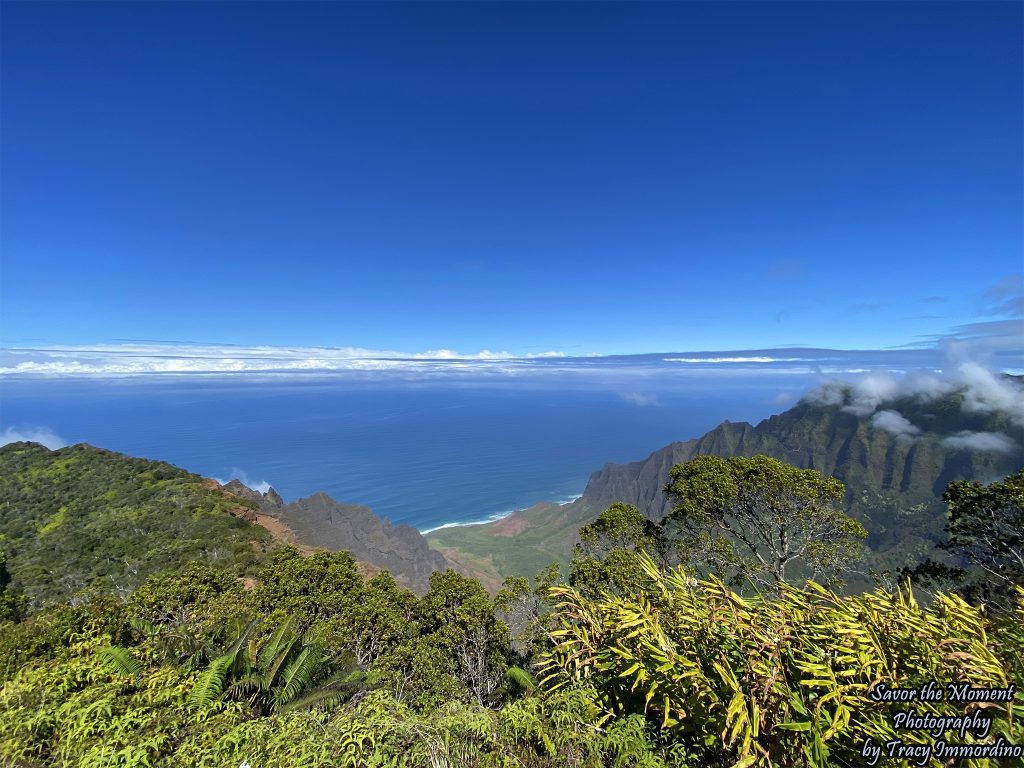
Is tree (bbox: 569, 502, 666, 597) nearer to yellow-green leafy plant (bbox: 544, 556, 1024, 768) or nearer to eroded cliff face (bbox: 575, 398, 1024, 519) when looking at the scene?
yellow-green leafy plant (bbox: 544, 556, 1024, 768)

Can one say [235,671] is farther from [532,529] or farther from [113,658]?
[532,529]

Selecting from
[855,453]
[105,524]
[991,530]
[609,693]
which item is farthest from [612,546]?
Answer: [855,453]

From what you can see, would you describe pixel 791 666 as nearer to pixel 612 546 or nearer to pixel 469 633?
pixel 612 546

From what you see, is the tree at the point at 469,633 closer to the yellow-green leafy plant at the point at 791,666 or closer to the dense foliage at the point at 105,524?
the yellow-green leafy plant at the point at 791,666

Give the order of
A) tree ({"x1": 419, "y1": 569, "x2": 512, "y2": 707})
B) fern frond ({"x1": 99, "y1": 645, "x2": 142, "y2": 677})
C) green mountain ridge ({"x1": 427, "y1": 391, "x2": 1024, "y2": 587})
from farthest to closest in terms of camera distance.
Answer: green mountain ridge ({"x1": 427, "y1": 391, "x2": 1024, "y2": 587}), tree ({"x1": 419, "y1": 569, "x2": 512, "y2": 707}), fern frond ({"x1": 99, "y1": 645, "x2": 142, "y2": 677})

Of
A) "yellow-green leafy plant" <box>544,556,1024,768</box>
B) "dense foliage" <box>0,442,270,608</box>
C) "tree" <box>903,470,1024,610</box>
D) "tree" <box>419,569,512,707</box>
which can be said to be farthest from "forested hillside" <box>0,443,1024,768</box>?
"dense foliage" <box>0,442,270,608</box>

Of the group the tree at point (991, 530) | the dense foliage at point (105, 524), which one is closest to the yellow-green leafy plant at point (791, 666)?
the tree at point (991, 530)
